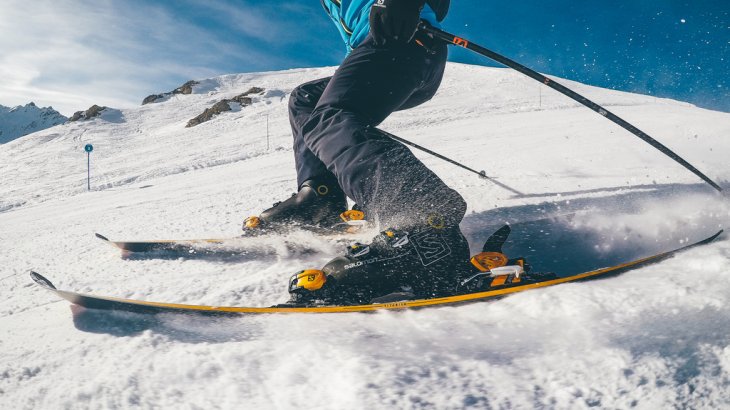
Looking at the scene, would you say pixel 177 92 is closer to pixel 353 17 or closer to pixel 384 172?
pixel 353 17

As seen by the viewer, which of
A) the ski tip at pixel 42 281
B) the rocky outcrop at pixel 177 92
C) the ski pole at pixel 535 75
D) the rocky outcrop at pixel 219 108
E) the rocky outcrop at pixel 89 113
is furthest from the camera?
the rocky outcrop at pixel 177 92

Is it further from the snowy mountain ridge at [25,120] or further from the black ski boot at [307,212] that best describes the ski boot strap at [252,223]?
the snowy mountain ridge at [25,120]

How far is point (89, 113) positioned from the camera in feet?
107

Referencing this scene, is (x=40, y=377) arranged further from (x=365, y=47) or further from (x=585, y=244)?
(x=585, y=244)

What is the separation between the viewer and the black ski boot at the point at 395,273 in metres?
1.42

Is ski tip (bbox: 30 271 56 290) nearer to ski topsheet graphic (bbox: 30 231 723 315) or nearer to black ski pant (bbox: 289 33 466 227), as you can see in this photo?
ski topsheet graphic (bbox: 30 231 723 315)

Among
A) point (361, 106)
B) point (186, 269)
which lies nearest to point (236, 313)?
point (186, 269)

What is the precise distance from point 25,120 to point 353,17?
23332 cm

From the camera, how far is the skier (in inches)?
56.4

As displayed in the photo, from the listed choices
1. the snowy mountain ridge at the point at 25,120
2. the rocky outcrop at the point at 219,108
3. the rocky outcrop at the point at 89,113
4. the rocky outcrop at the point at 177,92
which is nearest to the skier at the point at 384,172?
the rocky outcrop at the point at 219,108

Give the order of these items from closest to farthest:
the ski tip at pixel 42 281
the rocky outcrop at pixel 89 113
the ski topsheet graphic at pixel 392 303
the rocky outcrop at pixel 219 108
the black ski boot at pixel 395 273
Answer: the ski topsheet graphic at pixel 392 303 < the black ski boot at pixel 395 273 < the ski tip at pixel 42 281 < the rocky outcrop at pixel 219 108 < the rocky outcrop at pixel 89 113

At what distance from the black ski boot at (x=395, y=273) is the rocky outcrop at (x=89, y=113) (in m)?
36.5

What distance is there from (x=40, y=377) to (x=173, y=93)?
48559 millimetres

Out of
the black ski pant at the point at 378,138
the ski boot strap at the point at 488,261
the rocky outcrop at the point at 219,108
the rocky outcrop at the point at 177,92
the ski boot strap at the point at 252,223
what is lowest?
the ski boot strap at the point at 488,261
